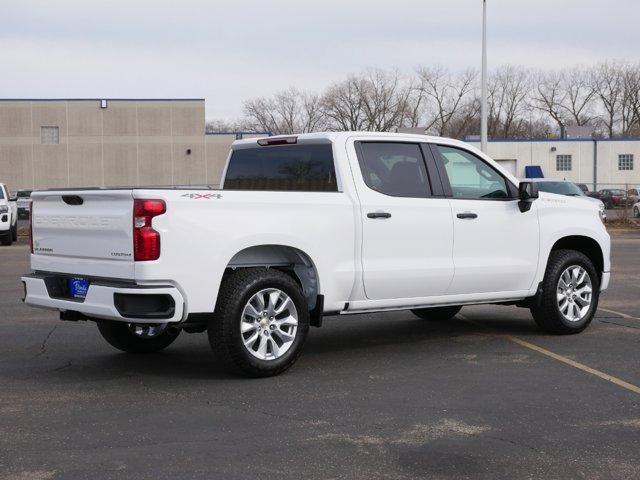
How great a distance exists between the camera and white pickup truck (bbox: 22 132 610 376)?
6.41 m

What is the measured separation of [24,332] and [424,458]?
5.66 m

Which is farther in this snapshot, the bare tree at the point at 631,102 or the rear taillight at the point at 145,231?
the bare tree at the point at 631,102

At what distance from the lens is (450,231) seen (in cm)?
795

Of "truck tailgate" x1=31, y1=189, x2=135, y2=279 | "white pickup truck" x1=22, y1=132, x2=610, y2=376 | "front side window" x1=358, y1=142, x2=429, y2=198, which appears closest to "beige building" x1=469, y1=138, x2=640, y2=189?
"white pickup truck" x1=22, y1=132, x2=610, y2=376

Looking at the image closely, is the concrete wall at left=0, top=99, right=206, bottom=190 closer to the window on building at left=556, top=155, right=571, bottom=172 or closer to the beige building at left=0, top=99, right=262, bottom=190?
the beige building at left=0, top=99, right=262, bottom=190

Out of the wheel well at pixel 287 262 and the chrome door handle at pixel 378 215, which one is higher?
the chrome door handle at pixel 378 215

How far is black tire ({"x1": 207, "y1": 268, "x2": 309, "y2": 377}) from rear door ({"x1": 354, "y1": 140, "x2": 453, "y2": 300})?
745 mm

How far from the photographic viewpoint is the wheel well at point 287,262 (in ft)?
23.1

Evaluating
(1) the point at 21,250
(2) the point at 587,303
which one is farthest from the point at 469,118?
(2) the point at 587,303

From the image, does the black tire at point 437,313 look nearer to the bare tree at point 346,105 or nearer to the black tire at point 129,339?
the black tire at point 129,339

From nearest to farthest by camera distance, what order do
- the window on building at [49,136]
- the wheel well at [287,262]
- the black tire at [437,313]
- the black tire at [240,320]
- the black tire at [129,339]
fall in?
the black tire at [240,320], the wheel well at [287,262], the black tire at [129,339], the black tire at [437,313], the window on building at [49,136]

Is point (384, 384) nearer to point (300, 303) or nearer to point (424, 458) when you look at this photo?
point (300, 303)

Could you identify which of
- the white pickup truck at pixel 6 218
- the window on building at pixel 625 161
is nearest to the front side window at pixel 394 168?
the white pickup truck at pixel 6 218

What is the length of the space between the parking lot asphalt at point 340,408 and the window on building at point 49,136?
5258 centimetres
